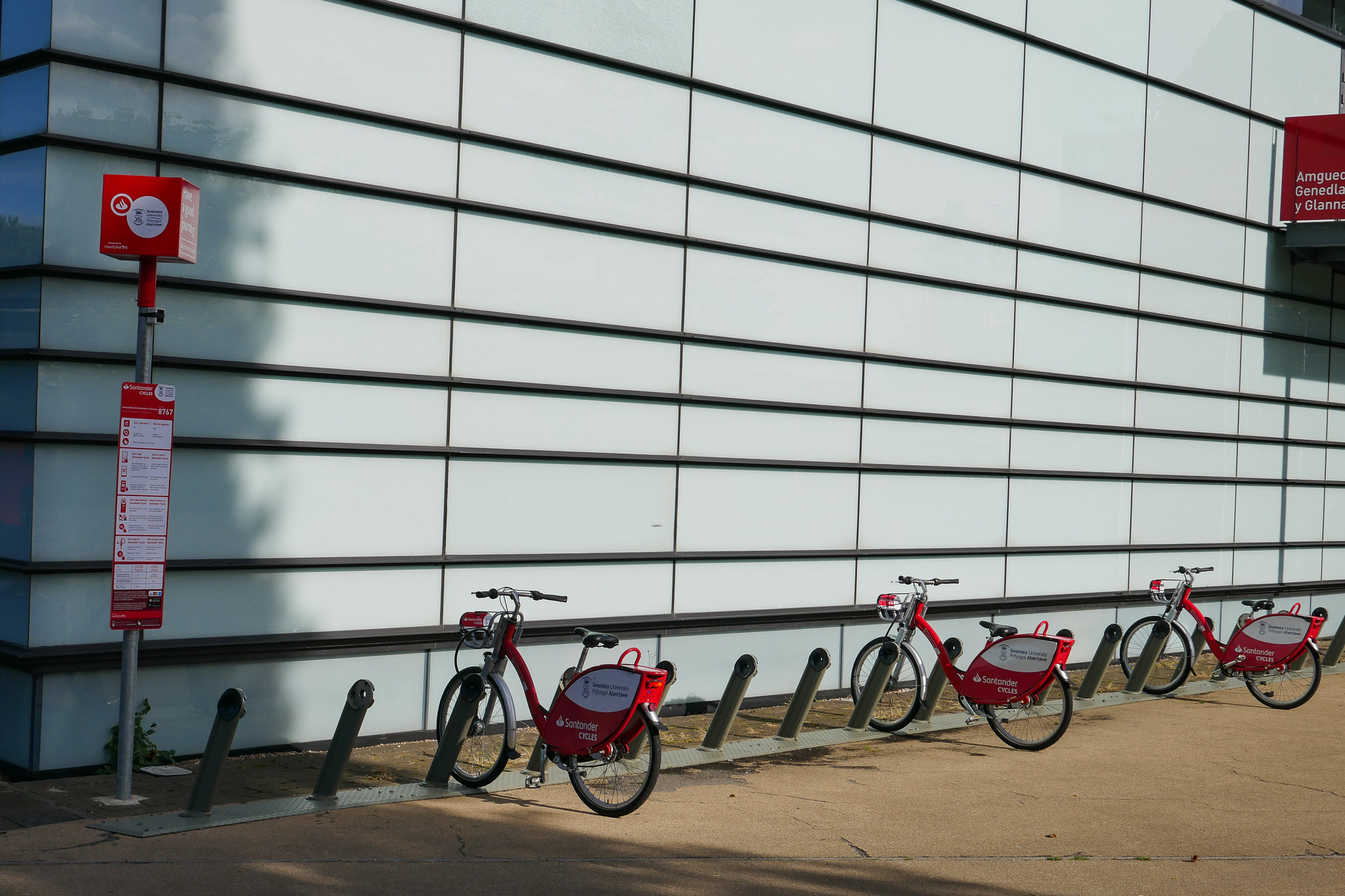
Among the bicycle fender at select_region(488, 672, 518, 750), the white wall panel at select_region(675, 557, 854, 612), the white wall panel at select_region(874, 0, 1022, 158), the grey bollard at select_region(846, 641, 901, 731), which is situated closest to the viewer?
the bicycle fender at select_region(488, 672, 518, 750)

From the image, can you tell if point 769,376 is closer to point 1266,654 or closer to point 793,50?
point 793,50

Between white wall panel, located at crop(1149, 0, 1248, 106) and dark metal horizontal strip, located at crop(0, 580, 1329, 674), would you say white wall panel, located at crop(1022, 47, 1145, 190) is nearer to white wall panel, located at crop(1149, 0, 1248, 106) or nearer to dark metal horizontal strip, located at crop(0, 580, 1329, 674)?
white wall panel, located at crop(1149, 0, 1248, 106)

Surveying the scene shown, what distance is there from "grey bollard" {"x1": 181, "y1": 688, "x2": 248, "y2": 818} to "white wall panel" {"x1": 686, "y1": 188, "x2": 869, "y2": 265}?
17.5ft

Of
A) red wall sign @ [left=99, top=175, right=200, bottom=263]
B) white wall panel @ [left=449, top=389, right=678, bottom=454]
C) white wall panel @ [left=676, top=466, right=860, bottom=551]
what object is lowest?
white wall panel @ [left=676, top=466, right=860, bottom=551]

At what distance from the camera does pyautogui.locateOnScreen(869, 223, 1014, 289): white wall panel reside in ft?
38.0

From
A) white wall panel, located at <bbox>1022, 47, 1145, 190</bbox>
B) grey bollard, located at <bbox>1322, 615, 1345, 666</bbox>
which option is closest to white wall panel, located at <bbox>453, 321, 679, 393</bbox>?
white wall panel, located at <bbox>1022, 47, 1145, 190</bbox>

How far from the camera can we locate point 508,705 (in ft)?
23.3

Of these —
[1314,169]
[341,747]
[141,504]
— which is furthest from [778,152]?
[1314,169]

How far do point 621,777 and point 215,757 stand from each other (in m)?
2.09

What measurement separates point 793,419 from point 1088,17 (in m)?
5.93

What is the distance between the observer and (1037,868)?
6.07 m

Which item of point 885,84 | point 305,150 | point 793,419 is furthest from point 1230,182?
point 305,150

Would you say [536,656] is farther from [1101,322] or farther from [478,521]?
[1101,322]

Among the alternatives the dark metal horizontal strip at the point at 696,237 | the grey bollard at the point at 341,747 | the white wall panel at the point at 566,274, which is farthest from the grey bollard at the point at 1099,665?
the grey bollard at the point at 341,747
